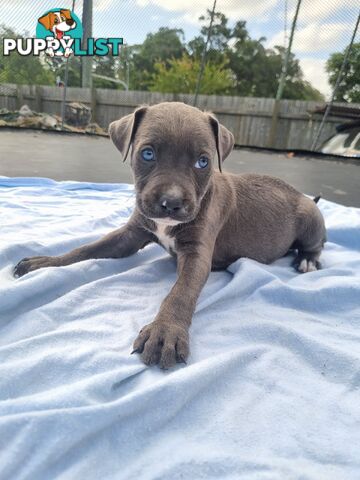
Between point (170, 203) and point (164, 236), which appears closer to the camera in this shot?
point (170, 203)

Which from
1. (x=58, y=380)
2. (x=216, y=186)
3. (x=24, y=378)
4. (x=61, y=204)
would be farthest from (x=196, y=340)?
(x=61, y=204)

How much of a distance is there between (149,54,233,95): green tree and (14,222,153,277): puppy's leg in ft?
84.1

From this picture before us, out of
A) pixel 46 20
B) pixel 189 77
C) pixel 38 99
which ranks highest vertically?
pixel 46 20

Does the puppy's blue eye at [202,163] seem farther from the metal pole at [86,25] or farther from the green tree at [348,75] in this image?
the metal pole at [86,25]

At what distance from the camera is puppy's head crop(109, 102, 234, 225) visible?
6.63ft

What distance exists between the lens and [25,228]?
10.9ft

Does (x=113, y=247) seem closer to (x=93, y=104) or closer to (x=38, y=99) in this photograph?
(x=93, y=104)

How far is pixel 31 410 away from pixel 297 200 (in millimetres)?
2614

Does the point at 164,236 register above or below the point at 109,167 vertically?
above

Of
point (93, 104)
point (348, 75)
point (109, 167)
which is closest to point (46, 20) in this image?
point (93, 104)

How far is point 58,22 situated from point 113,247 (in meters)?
15.3

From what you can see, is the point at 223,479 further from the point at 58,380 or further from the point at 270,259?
the point at 270,259

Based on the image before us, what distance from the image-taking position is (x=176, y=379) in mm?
1480

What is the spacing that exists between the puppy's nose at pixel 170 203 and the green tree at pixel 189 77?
86.2 ft
